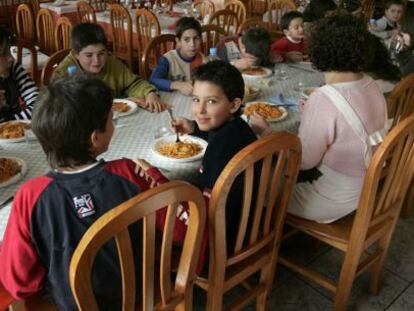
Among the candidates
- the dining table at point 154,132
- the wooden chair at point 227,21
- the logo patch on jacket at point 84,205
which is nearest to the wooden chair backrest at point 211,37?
the wooden chair at point 227,21

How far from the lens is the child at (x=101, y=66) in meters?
1.94

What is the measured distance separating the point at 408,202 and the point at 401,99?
0.78m

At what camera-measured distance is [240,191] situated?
1245 mm

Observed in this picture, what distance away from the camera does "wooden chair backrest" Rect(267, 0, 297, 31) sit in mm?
4301

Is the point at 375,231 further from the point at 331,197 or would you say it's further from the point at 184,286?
the point at 184,286

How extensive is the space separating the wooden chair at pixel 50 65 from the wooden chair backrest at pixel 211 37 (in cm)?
121

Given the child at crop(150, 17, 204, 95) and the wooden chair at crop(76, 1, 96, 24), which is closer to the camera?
the child at crop(150, 17, 204, 95)

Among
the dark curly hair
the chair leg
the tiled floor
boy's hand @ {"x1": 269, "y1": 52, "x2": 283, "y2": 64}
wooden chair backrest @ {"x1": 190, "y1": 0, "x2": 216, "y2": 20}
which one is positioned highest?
the dark curly hair

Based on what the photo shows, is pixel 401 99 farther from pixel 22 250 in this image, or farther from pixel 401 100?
pixel 22 250

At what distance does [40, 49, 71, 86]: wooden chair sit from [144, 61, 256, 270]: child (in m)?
1.02

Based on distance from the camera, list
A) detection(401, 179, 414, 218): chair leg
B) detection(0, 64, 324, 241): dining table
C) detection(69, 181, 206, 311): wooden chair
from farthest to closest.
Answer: detection(401, 179, 414, 218): chair leg, detection(0, 64, 324, 241): dining table, detection(69, 181, 206, 311): wooden chair

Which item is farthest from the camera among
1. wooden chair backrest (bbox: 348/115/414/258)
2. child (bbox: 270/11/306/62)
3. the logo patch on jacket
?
child (bbox: 270/11/306/62)

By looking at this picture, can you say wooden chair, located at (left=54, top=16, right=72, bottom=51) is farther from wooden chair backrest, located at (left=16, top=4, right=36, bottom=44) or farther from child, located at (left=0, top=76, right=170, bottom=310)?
child, located at (left=0, top=76, right=170, bottom=310)

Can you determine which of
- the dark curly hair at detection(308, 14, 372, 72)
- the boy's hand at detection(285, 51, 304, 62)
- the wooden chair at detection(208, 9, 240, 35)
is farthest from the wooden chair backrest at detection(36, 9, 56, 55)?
the dark curly hair at detection(308, 14, 372, 72)
